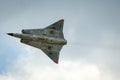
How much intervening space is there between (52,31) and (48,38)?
195 inches

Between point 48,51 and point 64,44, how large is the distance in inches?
350

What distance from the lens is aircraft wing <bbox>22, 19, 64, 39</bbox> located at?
156 meters

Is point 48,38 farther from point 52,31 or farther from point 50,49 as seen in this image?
point 50,49

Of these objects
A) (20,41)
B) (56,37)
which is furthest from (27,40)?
(56,37)

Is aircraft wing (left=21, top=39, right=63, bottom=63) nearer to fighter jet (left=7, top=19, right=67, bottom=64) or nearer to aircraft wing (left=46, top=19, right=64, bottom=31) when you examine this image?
fighter jet (left=7, top=19, right=67, bottom=64)

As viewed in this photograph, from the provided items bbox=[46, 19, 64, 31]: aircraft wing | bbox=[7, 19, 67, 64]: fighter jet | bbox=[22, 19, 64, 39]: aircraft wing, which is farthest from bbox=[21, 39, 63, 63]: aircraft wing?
bbox=[46, 19, 64, 31]: aircraft wing

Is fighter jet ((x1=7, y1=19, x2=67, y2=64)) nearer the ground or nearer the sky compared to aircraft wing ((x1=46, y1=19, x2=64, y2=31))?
nearer the ground

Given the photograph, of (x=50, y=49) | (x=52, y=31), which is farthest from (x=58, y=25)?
(x=50, y=49)

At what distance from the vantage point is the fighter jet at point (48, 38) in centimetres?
15288

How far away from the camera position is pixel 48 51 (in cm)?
15975

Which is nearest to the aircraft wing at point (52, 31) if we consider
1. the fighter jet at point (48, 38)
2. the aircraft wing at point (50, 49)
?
the fighter jet at point (48, 38)

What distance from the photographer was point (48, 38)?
15438cm

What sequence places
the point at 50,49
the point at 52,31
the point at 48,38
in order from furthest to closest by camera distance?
the point at 50,49, the point at 52,31, the point at 48,38

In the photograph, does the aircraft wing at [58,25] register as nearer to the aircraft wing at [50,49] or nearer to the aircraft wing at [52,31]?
the aircraft wing at [52,31]
